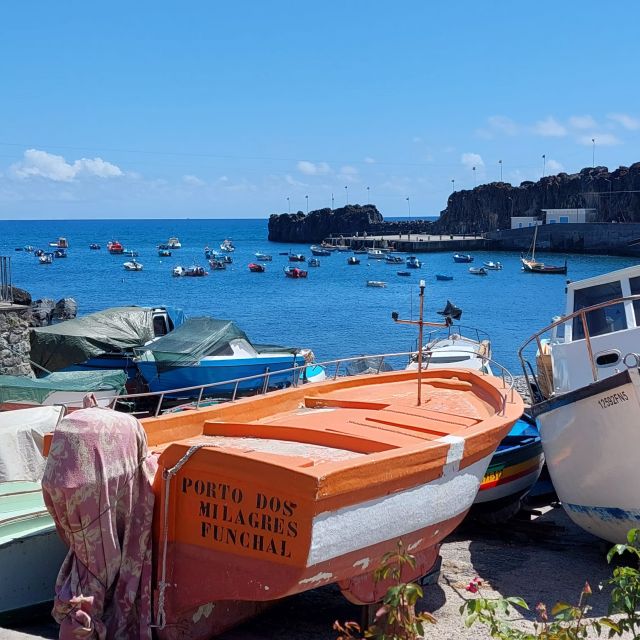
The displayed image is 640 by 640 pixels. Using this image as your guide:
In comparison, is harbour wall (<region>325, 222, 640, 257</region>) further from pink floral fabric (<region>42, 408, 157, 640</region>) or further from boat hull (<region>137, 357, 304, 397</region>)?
pink floral fabric (<region>42, 408, 157, 640</region>)

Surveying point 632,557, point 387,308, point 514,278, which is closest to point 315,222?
point 514,278

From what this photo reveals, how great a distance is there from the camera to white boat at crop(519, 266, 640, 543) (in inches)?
393

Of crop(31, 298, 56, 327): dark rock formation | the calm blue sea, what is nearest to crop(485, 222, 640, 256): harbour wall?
the calm blue sea

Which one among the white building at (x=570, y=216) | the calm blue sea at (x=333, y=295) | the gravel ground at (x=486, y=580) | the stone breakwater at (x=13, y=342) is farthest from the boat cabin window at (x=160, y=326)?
the white building at (x=570, y=216)

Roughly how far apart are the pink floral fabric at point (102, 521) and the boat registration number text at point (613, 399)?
5.30 metres

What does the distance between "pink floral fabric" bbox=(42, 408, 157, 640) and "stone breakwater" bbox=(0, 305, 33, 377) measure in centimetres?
1199

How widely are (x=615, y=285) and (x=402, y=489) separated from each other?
6.16m

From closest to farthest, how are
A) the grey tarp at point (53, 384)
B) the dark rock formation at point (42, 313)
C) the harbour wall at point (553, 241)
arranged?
the grey tarp at point (53, 384), the dark rock formation at point (42, 313), the harbour wall at point (553, 241)

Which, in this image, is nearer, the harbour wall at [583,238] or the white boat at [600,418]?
the white boat at [600,418]

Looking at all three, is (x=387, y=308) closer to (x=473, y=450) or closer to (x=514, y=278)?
(x=514, y=278)

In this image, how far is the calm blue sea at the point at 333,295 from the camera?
159ft

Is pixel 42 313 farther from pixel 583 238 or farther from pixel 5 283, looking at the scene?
pixel 583 238

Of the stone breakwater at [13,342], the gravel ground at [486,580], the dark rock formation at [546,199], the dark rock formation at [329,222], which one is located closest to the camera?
the gravel ground at [486,580]

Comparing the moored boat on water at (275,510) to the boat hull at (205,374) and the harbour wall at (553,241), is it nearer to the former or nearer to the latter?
the boat hull at (205,374)
